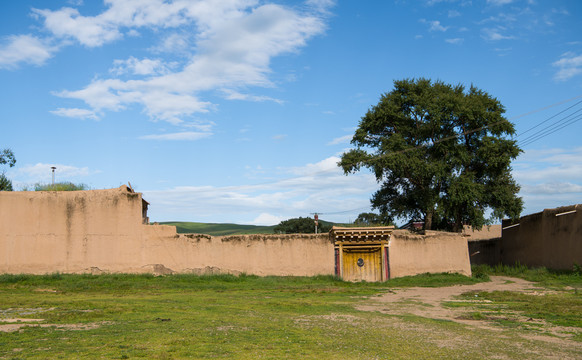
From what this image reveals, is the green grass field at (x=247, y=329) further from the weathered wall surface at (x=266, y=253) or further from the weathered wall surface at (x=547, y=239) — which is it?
the weathered wall surface at (x=547, y=239)

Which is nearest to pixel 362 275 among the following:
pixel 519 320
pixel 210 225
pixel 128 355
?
pixel 519 320

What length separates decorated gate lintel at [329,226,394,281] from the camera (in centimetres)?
2848

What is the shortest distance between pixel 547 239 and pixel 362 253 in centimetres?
1181

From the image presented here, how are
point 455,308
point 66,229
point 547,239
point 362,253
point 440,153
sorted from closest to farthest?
point 455,308 < point 66,229 < point 362,253 < point 547,239 < point 440,153

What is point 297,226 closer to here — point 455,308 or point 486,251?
point 486,251

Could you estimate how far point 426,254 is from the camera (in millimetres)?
29156

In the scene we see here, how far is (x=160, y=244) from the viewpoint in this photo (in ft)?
92.5

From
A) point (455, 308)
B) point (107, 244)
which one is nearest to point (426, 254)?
point (455, 308)

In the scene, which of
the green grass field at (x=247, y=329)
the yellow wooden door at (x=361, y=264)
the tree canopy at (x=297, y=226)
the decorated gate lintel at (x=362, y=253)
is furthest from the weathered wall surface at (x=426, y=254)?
the tree canopy at (x=297, y=226)

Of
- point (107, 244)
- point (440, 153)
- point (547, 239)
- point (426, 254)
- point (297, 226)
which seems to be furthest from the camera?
point (297, 226)

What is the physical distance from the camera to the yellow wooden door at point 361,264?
29078mm

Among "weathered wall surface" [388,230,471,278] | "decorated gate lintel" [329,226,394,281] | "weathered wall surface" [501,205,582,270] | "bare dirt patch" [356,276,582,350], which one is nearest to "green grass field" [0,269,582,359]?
"bare dirt patch" [356,276,582,350]

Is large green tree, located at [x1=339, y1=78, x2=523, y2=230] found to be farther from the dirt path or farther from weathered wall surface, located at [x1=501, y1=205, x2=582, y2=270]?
the dirt path

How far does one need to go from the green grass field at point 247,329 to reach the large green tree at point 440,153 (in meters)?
18.0
